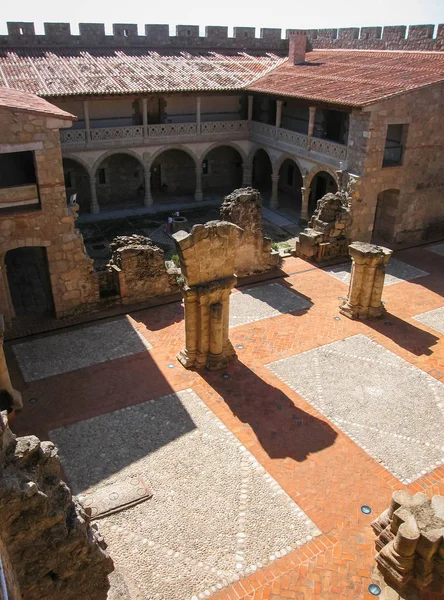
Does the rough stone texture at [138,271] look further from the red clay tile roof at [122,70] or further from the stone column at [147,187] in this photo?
the stone column at [147,187]

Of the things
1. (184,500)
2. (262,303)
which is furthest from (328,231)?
(184,500)

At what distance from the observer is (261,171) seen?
110 feet

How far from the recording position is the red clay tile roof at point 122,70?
79.7ft

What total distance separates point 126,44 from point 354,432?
26599 mm

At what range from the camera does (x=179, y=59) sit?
29.4m

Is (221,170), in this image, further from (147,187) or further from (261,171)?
(147,187)

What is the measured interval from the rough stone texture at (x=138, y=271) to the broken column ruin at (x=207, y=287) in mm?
3720

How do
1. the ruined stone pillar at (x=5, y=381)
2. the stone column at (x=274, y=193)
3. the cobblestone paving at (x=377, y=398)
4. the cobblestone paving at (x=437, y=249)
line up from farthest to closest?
the stone column at (x=274, y=193), the cobblestone paving at (x=437, y=249), the ruined stone pillar at (x=5, y=381), the cobblestone paving at (x=377, y=398)

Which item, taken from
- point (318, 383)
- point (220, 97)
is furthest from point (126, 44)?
point (318, 383)

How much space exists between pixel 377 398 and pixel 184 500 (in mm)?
5219

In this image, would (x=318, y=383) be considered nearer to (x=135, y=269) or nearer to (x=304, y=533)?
(x=304, y=533)

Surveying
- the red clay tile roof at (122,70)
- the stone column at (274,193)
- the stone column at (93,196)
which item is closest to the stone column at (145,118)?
the red clay tile roof at (122,70)

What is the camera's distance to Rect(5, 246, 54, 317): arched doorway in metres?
15.8

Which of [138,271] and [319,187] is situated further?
[319,187]
